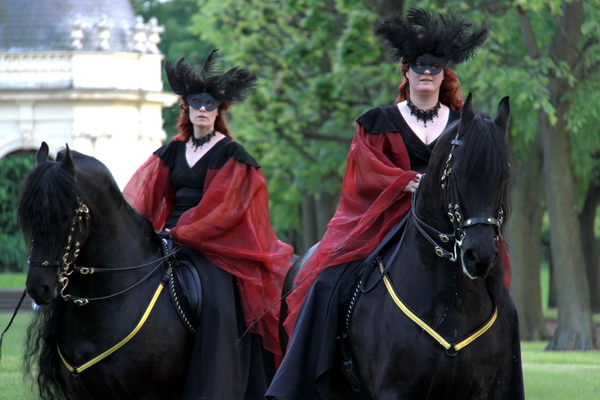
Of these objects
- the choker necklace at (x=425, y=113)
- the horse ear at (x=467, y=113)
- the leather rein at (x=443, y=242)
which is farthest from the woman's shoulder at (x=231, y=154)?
the horse ear at (x=467, y=113)

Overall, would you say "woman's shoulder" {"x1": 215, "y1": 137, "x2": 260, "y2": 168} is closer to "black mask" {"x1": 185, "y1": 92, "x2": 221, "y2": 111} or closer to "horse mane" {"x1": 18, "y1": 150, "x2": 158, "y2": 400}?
"black mask" {"x1": 185, "y1": 92, "x2": 221, "y2": 111}

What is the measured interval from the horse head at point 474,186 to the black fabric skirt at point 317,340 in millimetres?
1108

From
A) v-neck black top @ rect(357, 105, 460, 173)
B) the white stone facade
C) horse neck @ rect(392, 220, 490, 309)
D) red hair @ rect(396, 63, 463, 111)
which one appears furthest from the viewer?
the white stone facade

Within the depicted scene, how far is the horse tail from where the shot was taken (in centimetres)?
742

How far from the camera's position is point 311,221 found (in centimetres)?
3108

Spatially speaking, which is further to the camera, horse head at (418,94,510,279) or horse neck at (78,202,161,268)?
horse neck at (78,202,161,268)

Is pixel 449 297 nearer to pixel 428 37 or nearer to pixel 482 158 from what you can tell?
pixel 482 158

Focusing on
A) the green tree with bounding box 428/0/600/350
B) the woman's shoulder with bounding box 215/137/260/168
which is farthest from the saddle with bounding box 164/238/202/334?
the green tree with bounding box 428/0/600/350

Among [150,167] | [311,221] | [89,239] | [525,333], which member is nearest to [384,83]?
[525,333]

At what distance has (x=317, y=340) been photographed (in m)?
7.05

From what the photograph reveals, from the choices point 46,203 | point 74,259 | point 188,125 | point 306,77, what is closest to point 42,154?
point 46,203

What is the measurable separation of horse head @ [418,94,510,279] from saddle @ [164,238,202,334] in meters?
2.45

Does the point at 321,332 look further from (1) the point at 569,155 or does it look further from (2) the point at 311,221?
(2) the point at 311,221

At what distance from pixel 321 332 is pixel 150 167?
233cm
